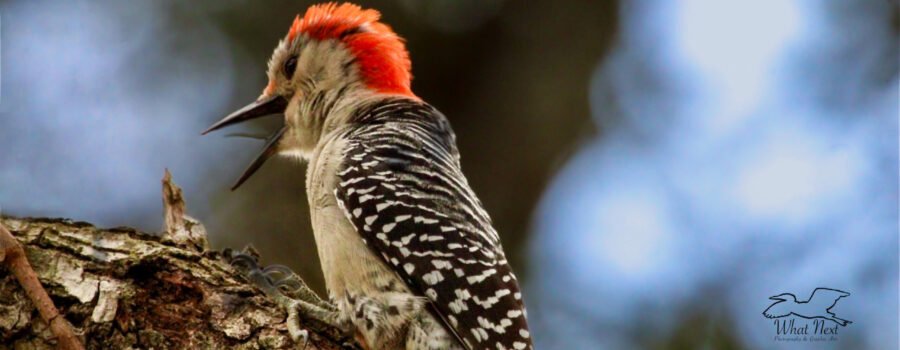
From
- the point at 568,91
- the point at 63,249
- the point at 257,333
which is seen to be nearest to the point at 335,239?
the point at 257,333

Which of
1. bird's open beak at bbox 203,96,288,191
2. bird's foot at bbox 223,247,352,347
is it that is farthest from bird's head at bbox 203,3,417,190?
bird's foot at bbox 223,247,352,347

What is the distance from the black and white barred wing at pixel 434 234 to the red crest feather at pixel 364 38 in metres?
0.79

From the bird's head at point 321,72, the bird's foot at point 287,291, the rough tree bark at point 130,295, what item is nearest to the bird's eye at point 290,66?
the bird's head at point 321,72

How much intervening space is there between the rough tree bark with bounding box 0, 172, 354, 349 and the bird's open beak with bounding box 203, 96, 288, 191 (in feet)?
5.08

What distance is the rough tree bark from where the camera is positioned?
254cm

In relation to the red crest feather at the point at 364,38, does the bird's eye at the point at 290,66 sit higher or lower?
lower

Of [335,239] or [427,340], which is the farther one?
[335,239]

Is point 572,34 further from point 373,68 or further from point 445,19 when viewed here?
point 373,68

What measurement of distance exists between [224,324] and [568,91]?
11.4ft

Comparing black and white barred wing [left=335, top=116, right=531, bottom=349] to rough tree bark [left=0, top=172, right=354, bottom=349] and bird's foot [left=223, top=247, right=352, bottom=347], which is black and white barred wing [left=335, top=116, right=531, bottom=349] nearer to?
bird's foot [left=223, top=247, right=352, bottom=347]

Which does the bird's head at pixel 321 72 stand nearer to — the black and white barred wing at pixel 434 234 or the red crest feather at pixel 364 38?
the red crest feather at pixel 364 38

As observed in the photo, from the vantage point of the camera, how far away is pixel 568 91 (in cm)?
Answer: 566

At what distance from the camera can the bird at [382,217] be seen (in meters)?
3.31

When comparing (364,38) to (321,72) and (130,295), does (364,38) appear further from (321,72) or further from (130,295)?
(130,295)
